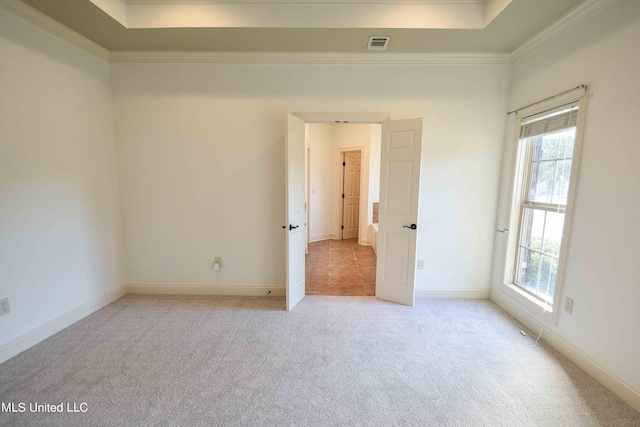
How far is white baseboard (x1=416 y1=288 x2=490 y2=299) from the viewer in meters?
3.36

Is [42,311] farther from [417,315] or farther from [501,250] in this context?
[501,250]

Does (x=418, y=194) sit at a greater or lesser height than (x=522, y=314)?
greater

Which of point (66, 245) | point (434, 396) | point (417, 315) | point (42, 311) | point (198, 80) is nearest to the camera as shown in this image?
point (434, 396)

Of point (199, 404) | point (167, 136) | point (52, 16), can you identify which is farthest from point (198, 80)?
point (199, 404)

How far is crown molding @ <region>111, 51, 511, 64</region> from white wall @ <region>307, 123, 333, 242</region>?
9.68 ft

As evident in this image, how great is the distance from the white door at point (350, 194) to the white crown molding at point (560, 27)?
4078 millimetres

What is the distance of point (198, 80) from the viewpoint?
10.3ft

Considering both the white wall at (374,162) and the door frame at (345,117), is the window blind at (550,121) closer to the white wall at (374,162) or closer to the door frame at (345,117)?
the door frame at (345,117)

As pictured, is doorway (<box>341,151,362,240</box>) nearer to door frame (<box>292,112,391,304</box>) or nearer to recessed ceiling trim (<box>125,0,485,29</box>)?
door frame (<box>292,112,391,304</box>)

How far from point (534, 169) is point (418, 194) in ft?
3.82

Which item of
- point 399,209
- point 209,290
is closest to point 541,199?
point 399,209

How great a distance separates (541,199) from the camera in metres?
2.68

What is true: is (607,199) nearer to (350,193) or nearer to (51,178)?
(51,178)

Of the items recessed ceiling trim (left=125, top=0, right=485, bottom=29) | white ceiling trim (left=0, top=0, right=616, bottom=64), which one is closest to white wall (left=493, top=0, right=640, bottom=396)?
white ceiling trim (left=0, top=0, right=616, bottom=64)
